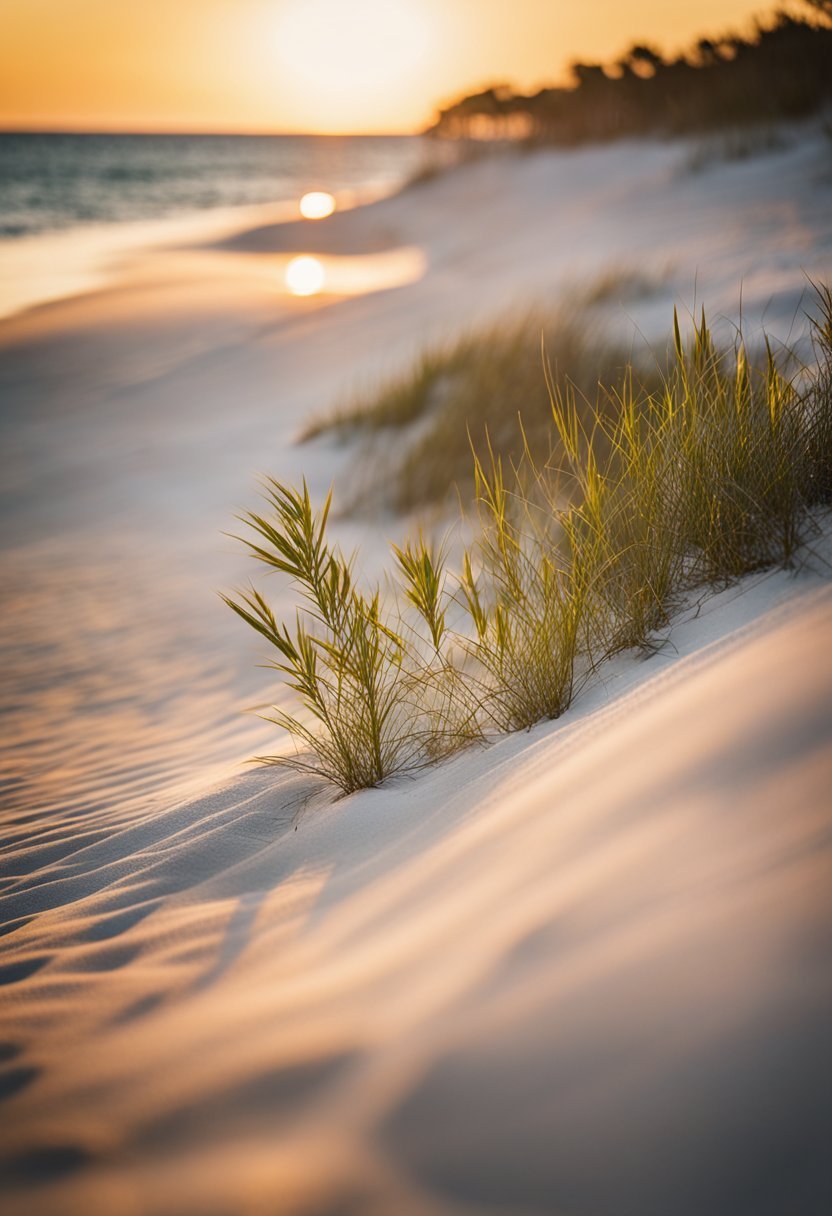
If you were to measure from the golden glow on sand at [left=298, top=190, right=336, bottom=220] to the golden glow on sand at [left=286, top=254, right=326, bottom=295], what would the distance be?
6142 mm

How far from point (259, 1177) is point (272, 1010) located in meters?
0.30

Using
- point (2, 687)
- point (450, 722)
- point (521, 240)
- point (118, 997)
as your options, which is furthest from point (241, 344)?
point (118, 997)

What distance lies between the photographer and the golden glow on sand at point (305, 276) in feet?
40.2

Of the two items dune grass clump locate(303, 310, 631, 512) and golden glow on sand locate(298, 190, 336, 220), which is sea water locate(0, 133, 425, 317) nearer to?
golden glow on sand locate(298, 190, 336, 220)

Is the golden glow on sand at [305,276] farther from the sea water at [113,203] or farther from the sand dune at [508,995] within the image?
the sand dune at [508,995]

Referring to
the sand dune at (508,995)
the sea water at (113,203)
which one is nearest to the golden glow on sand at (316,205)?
the sea water at (113,203)

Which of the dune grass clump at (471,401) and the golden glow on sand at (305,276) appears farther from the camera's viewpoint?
the golden glow on sand at (305,276)

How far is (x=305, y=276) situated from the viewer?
45.1ft

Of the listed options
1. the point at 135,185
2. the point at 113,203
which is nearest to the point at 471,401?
the point at 113,203

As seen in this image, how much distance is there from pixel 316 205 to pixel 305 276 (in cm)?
1465

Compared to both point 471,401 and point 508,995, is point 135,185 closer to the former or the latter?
point 471,401

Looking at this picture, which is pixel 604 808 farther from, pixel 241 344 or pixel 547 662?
pixel 241 344

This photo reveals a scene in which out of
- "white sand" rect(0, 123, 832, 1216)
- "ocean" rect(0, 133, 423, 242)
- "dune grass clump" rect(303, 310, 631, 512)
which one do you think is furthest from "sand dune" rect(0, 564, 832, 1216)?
"ocean" rect(0, 133, 423, 242)

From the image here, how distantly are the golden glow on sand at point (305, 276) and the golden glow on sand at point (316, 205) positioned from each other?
6.14m
